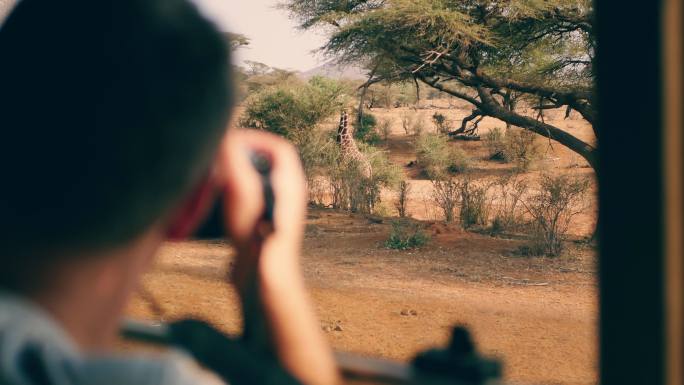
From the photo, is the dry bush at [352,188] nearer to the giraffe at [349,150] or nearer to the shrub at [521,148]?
the giraffe at [349,150]

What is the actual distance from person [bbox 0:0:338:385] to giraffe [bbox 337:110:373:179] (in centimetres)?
1516

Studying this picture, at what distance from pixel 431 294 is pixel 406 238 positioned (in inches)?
109

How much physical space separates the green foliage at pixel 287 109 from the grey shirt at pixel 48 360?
53.2 ft

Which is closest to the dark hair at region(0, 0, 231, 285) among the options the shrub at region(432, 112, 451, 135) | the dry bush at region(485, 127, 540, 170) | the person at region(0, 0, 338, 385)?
the person at region(0, 0, 338, 385)

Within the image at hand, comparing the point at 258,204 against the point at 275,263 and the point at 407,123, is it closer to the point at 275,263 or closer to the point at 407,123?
the point at 275,263

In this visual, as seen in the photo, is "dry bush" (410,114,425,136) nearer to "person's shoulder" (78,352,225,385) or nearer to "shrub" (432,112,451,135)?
"shrub" (432,112,451,135)

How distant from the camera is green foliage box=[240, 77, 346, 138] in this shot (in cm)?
1697

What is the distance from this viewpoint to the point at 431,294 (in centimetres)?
880

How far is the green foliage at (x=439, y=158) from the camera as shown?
66.8 ft

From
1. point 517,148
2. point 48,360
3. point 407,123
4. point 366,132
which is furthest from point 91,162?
point 407,123

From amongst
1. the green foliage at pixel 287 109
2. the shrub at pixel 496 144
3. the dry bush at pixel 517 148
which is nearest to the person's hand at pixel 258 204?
the green foliage at pixel 287 109

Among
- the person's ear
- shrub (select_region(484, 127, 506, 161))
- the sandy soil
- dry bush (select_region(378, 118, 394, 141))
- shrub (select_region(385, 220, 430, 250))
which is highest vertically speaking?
dry bush (select_region(378, 118, 394, 141))

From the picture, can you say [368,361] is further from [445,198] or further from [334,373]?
[445,198]

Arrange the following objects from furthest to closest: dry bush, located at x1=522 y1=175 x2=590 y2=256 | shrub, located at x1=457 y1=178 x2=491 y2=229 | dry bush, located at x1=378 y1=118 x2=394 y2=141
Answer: dry bush, located at x1=378 y1=118 x2=394 y2=141 → shrub, located at x1=457 y1=178 x2=491 y2=229 → dry bush, located at x1=522 y1=175 x2=590 y2=256
